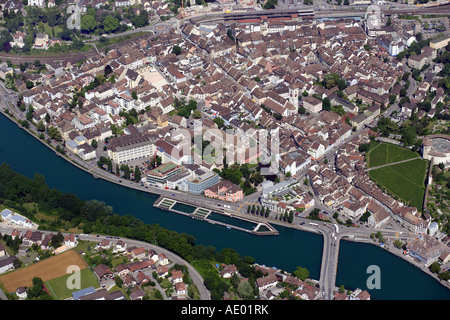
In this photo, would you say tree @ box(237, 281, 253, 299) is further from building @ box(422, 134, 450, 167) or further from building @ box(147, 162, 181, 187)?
building @ box(422, 134, 450, 167)

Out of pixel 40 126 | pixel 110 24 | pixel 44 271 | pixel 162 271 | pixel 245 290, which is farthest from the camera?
pixel 110 24

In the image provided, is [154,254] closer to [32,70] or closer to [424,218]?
[424,218]

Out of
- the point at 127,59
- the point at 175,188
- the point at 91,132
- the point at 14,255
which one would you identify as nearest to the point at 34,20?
the point at 127,59

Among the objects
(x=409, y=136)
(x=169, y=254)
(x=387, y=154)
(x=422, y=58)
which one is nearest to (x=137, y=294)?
(x=169, y=254)

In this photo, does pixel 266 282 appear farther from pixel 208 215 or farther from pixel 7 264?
pixel 7 264

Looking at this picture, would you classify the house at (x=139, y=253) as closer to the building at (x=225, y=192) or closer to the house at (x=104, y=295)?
the house at (x=104, y=295)

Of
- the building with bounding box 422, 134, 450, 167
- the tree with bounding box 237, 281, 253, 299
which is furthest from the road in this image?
the building with bounding box 422, 134, 450, 167

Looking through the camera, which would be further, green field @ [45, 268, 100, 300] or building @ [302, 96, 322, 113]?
building @ [302, 96, 322, 113]
